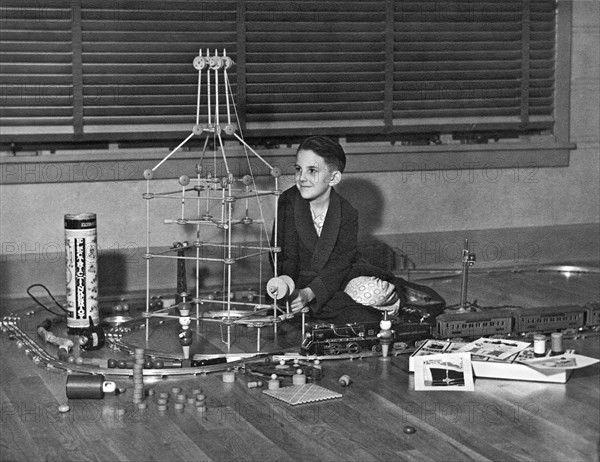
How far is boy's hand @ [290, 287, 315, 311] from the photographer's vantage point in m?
4.15

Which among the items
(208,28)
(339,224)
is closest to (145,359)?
(339,224)

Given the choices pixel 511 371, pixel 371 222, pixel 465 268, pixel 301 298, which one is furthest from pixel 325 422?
pixel 371 222

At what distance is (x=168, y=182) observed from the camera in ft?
17.1

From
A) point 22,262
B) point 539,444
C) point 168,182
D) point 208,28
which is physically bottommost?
point 539,444

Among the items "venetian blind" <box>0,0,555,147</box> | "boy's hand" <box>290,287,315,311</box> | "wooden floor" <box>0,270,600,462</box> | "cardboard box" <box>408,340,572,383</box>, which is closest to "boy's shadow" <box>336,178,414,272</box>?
"venetian blind" <box>0,0,555,147</box>

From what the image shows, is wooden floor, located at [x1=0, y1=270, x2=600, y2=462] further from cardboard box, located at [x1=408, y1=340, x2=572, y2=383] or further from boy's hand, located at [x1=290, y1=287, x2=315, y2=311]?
boy's hand, located at [x1=290, y1=287, x2=315, y2=311]

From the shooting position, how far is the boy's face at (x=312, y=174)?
14.3ft

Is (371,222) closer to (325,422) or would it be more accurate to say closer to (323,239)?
(323,239)

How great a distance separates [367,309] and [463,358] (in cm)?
72

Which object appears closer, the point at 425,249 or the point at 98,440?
the point at 98,440

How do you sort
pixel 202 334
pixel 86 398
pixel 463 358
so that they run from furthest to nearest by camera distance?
pixel 202 334 < pixel 463 358 < pixel 86 398

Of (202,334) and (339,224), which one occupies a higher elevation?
(339,224)

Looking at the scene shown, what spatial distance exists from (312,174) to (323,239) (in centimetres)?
27

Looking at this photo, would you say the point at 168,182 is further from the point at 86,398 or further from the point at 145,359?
the point at 86,398
